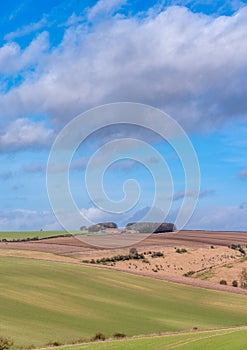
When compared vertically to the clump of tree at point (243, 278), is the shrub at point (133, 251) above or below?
above

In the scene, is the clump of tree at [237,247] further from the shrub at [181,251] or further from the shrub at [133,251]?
the shrub at [133,251]

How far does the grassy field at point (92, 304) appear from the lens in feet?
172

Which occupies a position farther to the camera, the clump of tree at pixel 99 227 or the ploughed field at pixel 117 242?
the clump of tree at pixel 99 227

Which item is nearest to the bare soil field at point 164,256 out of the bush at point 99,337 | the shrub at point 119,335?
the shrub at point 119,335

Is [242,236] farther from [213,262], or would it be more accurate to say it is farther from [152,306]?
[152,306]

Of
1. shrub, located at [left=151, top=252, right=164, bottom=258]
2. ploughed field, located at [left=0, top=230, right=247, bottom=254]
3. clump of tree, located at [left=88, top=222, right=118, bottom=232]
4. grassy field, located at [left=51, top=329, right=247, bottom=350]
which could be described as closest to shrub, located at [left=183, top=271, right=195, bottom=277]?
shrub, located at [left=151, top=252, right=164, bottom=258]

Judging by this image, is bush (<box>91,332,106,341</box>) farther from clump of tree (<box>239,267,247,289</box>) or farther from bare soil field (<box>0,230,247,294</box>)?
clump of tree (<box>239,267,247,289</box>)

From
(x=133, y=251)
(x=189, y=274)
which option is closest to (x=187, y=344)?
(x=189, y=274)

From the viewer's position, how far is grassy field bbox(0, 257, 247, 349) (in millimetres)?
52325

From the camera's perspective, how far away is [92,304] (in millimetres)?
68500

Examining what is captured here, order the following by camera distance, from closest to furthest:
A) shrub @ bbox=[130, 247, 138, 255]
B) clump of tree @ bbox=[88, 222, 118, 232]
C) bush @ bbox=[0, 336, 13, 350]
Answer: bush @ bbox=[0, 336, 13, 350], shrub @ bbox=[130, 247, 138, 255], clump of tree @ bbox=[88, 222, 118, 232]

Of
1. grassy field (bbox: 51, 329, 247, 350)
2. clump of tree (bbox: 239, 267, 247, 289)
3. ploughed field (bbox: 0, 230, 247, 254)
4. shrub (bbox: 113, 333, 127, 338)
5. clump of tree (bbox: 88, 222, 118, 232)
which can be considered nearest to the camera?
grassy field (bbox: 51, 329, 247, 350)

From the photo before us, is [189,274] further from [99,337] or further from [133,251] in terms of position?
[99,337]

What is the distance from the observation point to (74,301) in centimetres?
6844
